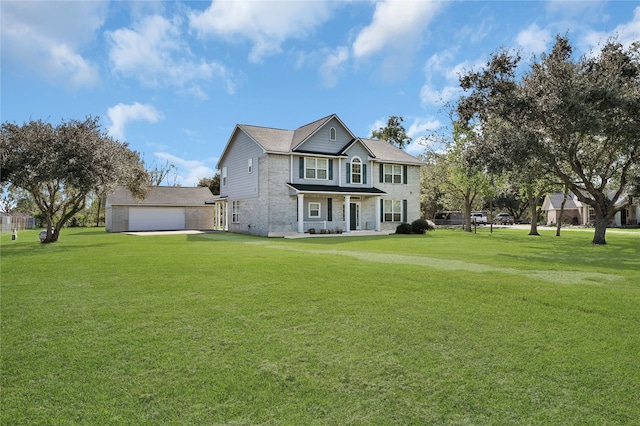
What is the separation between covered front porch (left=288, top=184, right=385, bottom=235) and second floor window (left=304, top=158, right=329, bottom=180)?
2.95 feet

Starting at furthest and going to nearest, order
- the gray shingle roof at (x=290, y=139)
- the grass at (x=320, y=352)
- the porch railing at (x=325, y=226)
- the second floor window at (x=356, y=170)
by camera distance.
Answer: the second floor window at (x=356, y=170), the porch railing at (x=325, y=226), the gray shingle roof at (x=290, y=139), the grass at (x=320, y=352)

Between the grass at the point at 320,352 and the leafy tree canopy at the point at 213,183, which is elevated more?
the leafy tree canopy at the point at 213,183

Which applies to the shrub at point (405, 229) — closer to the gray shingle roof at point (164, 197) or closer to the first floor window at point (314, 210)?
the first floor window at point (314, 210)

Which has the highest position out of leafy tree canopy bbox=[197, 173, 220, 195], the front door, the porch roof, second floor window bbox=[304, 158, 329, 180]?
leafy tree canopy bbox=[197, 173, 220, 195]

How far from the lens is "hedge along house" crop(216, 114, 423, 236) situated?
27806 mm

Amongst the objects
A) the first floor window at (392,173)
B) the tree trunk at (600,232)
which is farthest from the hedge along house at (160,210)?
the tree trunk at (600,232)

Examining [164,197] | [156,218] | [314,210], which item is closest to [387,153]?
[314,210]

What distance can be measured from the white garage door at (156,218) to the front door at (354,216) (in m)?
18.2

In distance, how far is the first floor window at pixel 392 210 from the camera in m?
32.9

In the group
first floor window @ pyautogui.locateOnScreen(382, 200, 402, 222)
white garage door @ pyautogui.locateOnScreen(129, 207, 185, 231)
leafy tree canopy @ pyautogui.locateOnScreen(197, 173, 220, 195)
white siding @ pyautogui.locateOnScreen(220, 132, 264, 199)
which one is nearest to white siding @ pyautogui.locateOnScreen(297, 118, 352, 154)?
white siding @ pyautogui.locateOnScreen(220, 132, 264, 199)

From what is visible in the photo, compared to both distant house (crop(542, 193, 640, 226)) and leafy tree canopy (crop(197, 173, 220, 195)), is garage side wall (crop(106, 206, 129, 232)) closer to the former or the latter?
leafy tree canopy (crop(197, 173, 220, 195))

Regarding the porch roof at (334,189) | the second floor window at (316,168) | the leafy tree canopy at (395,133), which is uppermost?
the leafy tree canopy at (395,133)

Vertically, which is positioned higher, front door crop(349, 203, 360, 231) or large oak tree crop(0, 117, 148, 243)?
large oak tree crop(0, 117, 148, 243)

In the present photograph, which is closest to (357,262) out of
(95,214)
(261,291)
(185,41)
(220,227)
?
(261,291)
